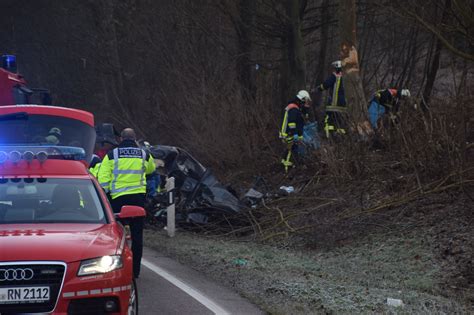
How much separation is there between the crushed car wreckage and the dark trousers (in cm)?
447

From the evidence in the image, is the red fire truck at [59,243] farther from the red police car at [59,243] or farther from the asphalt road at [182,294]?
the asphalt road at [182,294]

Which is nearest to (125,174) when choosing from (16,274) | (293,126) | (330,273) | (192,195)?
(330,273)

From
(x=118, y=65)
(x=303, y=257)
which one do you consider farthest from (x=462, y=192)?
(x=118, y=65)

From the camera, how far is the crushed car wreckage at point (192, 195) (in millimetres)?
15164

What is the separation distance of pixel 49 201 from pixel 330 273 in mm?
4459

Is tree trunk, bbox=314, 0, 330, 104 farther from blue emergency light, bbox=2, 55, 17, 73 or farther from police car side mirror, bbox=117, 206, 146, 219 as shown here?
police car side mirror, bbox=117, 206, 146, 219

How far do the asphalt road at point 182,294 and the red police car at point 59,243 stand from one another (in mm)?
1176

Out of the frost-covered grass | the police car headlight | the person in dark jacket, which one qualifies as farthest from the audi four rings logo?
the person in dark jacket

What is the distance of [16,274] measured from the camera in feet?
21.0

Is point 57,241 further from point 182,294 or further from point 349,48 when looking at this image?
point 349,48

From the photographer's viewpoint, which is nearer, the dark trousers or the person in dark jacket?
the dark trousers

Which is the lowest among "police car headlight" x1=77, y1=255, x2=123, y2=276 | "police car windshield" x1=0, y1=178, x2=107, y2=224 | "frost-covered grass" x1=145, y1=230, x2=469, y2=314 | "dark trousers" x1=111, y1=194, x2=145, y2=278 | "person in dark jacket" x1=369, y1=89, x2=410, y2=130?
"frost-covered grass" x1=145, y1=230, x2=469, y2=314

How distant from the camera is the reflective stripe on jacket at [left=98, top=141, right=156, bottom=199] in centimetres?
1056

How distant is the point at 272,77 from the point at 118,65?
11.4m
